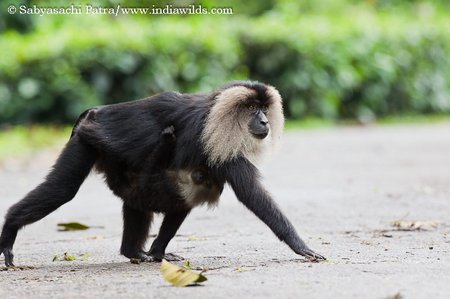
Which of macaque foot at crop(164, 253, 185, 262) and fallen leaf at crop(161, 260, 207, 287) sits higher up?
fallen leaf at crop(161, 260, 207, 287)

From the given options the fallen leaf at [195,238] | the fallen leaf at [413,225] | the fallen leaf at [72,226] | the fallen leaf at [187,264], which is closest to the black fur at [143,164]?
the fallen leaf at [187,264]

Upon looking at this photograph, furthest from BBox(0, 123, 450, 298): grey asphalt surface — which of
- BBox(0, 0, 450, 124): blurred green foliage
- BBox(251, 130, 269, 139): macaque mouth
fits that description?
BBox(0, 0, 450, 124): blurred green foliage

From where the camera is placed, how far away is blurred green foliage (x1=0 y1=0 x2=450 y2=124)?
19.8 m

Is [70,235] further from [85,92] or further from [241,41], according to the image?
[241,41]

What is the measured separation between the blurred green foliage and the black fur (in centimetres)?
702

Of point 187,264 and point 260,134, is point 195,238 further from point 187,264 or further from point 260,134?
point 187,264

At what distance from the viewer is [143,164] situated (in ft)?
24.3

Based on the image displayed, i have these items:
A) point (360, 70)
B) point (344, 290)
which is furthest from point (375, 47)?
point (344, 290)

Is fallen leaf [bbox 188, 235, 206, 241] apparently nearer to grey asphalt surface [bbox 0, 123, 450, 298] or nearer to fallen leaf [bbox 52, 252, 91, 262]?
grey asphalt surface [bbox 0, 123, 450, 298]

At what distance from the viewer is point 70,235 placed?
29.5ft

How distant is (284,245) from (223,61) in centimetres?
1469

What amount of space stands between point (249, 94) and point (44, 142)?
34.8 ft

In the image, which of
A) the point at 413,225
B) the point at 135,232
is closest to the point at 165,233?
the point at 135,232

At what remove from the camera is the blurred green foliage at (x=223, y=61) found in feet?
64.8
